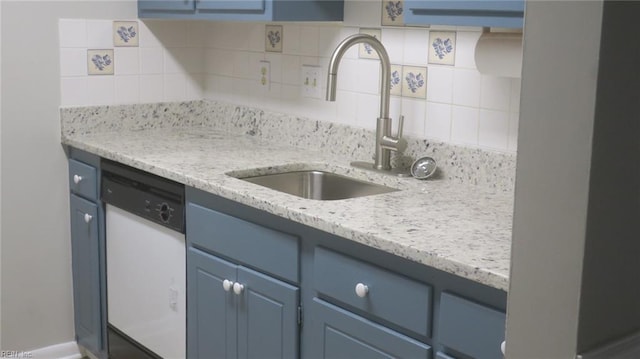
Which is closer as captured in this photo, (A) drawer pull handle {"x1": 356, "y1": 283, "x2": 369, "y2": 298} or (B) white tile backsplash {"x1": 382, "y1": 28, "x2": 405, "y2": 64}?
(A) drawer pull handle {"x1": 356, "y1": 283, "x2": 369, "y2": 298}

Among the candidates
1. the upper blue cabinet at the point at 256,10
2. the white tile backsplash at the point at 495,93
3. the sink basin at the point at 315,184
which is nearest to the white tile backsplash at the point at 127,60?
the upper blue cabinet at the point at 256,10

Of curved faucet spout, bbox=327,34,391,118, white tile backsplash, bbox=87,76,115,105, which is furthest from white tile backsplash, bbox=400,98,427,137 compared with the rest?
white tile backsplash, bbox=87,76,115,105

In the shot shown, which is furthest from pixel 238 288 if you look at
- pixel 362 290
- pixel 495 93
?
pixel 495 93

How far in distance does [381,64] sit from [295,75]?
2.02 feet

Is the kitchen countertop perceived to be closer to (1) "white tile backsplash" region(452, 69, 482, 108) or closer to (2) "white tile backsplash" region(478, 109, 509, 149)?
(2) "white tile backsplash" region(478, 109, 509, 149)

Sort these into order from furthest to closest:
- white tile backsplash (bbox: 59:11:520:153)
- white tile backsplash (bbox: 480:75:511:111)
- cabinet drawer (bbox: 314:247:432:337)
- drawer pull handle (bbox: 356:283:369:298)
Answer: white tile backsplash (bbox: 59:11:520:153)
white tile backsplash (bbox: 480:75:511:111)
drawer pull handle (bbox: 356:283:369:298)
cabinet drawer (bbox: 314:247:432:337)

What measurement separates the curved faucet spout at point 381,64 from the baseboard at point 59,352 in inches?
65.5

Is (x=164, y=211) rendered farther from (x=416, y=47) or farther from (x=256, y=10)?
(x=416, y=47)

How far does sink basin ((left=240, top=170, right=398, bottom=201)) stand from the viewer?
8.25 ft

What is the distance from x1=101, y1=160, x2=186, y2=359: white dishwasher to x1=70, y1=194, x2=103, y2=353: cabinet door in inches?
2.9

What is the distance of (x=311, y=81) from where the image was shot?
2.88 m

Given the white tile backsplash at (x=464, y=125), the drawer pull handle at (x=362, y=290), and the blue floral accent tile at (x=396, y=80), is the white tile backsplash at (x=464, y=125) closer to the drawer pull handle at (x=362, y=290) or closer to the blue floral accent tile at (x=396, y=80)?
the blue floral accent tile at (x=396, y=80)

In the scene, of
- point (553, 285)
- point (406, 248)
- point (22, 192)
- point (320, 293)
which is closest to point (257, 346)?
point (320, 293)

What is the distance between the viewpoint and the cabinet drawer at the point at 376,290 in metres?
1.69
